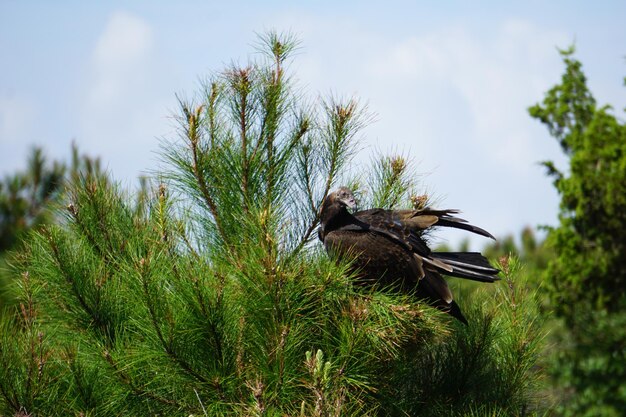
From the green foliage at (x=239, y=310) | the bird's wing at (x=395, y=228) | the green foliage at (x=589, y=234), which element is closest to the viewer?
the green foliage at (x=239, y=310)

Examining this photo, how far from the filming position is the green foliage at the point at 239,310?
344 cm

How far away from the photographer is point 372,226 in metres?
4.15

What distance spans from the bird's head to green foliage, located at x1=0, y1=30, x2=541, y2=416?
0.26 meters

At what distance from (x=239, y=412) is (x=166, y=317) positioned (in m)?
0.49

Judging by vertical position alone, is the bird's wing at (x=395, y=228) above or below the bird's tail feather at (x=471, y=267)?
above

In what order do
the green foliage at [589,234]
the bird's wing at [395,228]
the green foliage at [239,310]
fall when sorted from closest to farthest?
the green foliage at [239,310] → the bird's wing at [395,228] → the green foliage at [589,234]

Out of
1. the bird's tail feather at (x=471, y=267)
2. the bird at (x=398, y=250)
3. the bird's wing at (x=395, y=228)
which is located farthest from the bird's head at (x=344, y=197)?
the bird's tail feather at (x=471, y=267)

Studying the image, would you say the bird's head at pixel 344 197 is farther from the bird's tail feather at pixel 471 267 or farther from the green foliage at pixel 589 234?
the green foliage at pixel 589 234

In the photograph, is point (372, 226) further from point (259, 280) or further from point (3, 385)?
point (3, 385)

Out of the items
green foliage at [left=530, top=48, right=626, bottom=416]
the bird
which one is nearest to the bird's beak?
the bird

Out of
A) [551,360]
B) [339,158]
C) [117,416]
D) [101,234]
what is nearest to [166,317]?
[117,416]

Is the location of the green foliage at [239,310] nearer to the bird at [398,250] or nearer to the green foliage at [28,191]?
the bird at [398,250]

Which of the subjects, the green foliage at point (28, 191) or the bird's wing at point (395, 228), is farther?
the green foliage at point (28, 191)

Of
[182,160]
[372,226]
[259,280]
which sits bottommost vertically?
[259,280]
